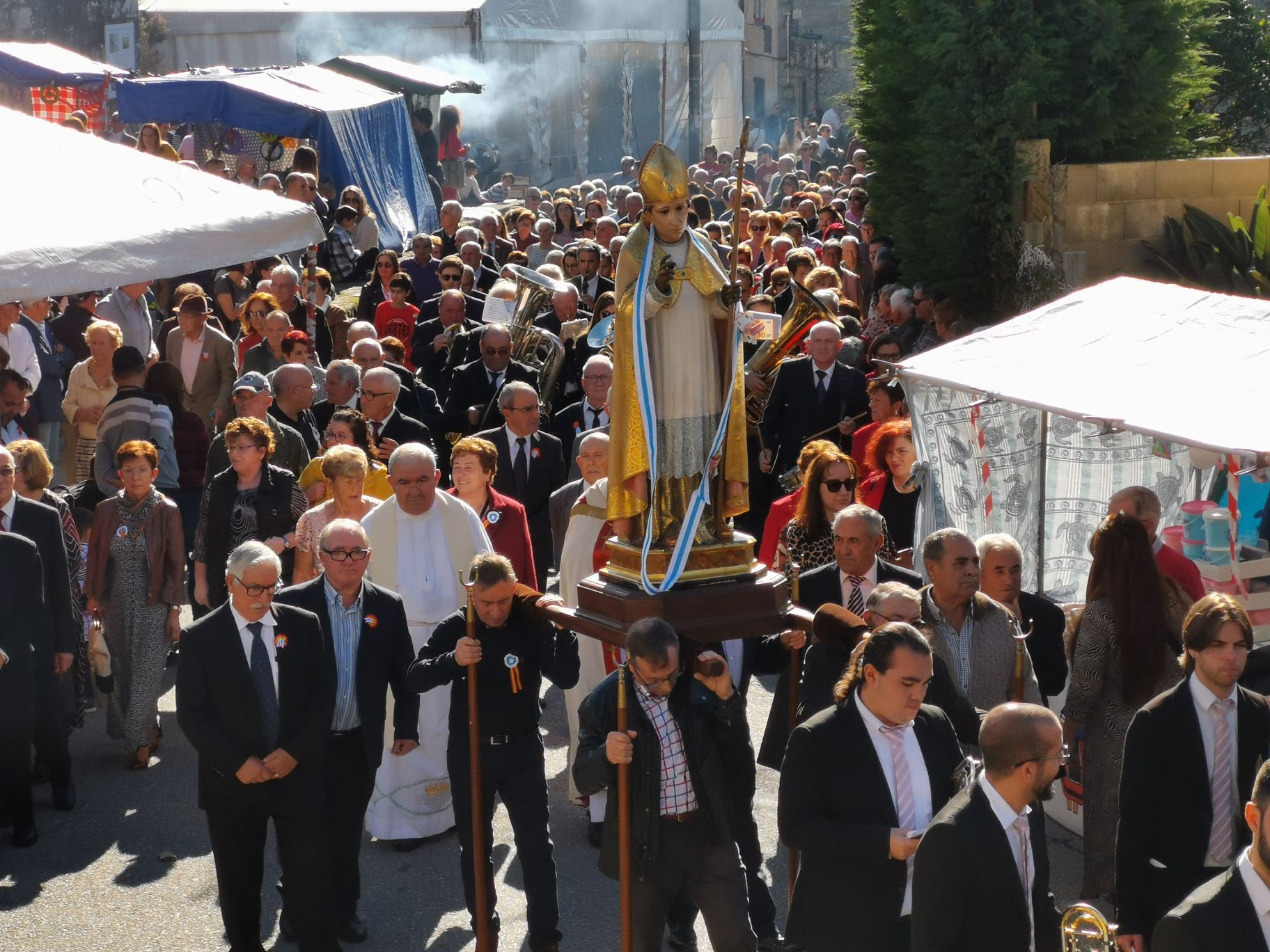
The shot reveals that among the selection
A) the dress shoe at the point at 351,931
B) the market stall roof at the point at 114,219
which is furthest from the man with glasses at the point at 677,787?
the market stall roof at the point at 114,219

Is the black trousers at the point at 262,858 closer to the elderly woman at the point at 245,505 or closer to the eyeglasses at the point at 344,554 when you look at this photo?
the eyeglasses at the point at 344,554

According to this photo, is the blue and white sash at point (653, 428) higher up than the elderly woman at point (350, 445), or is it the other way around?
the blue and white sash at point (653, 428)

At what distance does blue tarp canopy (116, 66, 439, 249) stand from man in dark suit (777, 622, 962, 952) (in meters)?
17.8

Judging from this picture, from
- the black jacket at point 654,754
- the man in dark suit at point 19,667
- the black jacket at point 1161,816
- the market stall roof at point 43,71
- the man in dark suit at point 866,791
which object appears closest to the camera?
the man in dark suit at point 866,791

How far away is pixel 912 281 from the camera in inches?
535

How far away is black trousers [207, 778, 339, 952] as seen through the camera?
241 inches

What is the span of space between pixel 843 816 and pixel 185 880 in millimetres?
3545

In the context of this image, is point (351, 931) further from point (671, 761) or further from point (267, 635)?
point (671, 761)

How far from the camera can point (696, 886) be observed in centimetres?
563

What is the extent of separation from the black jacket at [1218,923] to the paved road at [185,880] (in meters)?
2.90

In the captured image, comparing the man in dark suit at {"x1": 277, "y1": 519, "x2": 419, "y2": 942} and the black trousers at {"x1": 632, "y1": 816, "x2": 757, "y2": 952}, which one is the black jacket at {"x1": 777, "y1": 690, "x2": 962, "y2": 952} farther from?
the man in dark suit at {"x1": 277, "y1": 519, "x2": 419, "y2": 942}

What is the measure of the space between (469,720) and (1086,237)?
7.99 meters

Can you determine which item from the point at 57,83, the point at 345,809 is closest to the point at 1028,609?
the point at 345,809

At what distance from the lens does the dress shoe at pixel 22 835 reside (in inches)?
294
